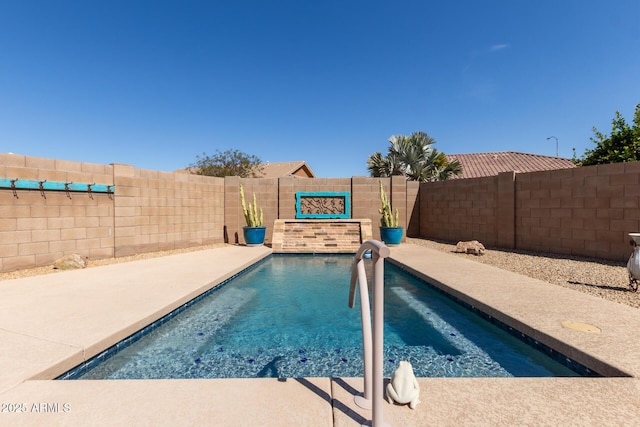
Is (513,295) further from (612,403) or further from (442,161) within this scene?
(442,161)

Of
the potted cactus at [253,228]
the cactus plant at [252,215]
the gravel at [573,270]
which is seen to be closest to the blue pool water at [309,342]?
the gravel at [573,270]

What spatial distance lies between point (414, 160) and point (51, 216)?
16171 mm

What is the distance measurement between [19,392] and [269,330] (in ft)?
8.47

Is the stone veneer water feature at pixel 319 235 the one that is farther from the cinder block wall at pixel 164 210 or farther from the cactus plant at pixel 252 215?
the cinder block wall at pixel 164 210

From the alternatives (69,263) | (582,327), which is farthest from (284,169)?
(582,327)

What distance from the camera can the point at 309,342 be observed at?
3.94m

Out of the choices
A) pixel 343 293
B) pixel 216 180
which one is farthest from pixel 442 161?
pixel 343 293

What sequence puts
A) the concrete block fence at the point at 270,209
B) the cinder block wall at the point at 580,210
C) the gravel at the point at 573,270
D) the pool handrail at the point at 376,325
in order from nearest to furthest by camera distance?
the pool handrail at the point at 376,325
the gravel at the point at 573,270
the concrete block fence at the point at 270,209
the cinder block wall at the point at 580,210

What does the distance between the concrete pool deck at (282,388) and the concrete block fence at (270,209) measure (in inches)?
142

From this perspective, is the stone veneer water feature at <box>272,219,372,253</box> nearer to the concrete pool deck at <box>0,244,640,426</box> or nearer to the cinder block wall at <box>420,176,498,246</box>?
the cinder block wall at <box>420,176,498,246</box>

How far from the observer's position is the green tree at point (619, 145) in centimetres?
1116

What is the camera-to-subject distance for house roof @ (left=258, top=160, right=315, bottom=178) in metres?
31.3

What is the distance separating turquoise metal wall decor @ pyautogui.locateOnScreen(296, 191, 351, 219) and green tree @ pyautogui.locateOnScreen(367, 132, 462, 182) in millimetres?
6200

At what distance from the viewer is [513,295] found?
463 cm
